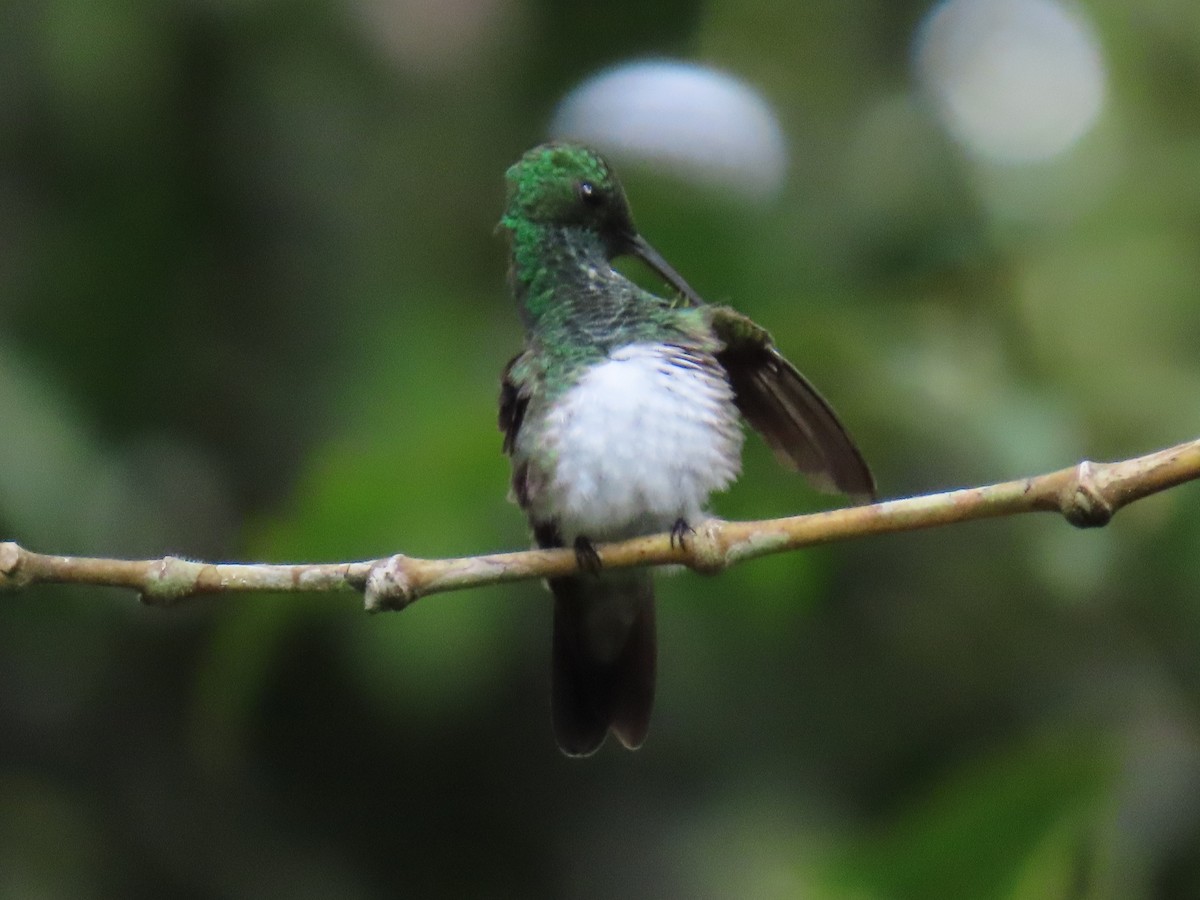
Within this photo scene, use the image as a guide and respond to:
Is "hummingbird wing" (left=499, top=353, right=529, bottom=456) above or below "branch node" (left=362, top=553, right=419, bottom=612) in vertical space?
above

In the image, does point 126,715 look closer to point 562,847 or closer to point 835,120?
point 562,847

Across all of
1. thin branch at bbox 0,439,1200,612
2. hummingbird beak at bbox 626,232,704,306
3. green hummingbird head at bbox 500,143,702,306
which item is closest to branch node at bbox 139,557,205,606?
thin branch at bbox 0,439,1200,612

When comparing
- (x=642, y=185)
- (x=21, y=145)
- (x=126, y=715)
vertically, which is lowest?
(x=126, y=715)

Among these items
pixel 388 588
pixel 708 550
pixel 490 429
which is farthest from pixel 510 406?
pixel 388 588

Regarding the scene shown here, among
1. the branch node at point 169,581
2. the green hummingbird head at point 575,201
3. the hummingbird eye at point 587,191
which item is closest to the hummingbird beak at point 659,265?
the green hummingbird head at point 575,201

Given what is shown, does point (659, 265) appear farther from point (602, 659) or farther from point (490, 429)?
point (602, 659)

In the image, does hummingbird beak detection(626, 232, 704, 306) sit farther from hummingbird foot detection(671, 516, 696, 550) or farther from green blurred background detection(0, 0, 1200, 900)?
hummingbird foot detection(671, 516, 696, 550)

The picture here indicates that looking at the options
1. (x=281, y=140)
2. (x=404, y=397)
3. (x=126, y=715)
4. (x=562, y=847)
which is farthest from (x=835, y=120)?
(x=126, y=715)
